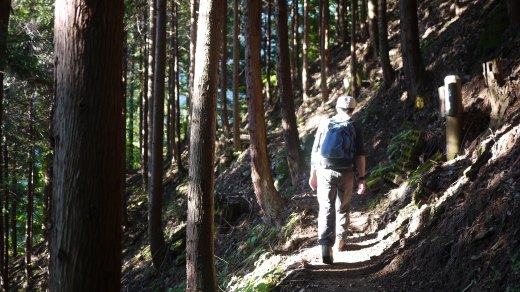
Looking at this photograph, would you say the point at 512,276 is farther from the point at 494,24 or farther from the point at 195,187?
the point at 494,24

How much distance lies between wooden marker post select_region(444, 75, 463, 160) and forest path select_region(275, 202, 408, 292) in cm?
159

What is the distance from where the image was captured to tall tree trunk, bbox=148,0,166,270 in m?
12.8

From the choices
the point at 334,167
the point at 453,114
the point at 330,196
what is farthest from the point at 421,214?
the point at 453,114

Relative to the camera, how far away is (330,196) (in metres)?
6.69

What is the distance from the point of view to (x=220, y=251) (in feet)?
39.4

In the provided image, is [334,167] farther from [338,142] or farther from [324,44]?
[324,44]

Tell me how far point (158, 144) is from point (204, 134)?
7.37 meters

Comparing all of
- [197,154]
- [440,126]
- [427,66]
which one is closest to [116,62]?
[197,154]

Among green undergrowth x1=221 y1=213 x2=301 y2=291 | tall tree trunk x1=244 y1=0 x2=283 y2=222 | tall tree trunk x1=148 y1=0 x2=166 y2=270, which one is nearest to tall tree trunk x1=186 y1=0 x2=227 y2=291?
green undergrowth x1=221 y1=213 x2=301 y2=291

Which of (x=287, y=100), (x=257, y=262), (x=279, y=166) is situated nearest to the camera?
(x=257, y=262)

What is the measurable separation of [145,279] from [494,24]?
10.7 m

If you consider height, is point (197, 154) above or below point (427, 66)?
below

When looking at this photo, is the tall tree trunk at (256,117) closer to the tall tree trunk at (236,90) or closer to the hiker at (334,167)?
→ the hiker at (334,167)

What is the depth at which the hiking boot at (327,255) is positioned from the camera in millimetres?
6750
